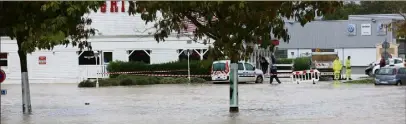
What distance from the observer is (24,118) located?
62.7ft

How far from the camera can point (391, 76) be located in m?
35.9

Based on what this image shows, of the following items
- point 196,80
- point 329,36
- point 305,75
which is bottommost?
point 196,80

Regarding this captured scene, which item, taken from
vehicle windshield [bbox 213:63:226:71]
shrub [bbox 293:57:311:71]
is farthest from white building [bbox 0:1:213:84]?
shrub [bbox 293:57:311:71]

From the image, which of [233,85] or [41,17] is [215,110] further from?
[41,17]

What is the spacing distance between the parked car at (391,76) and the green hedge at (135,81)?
9896mm

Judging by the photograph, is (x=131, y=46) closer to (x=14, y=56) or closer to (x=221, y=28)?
(x=14, y=56)

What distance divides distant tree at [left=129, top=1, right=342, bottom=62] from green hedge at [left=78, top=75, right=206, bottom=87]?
21827 millimetres

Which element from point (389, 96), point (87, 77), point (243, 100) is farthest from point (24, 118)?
point (87, 77)

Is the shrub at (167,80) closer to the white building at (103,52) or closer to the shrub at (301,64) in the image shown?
the white building at (103,52)

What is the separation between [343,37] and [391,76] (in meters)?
40.8

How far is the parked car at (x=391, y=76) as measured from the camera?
35812 mm

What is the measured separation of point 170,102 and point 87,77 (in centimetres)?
2114

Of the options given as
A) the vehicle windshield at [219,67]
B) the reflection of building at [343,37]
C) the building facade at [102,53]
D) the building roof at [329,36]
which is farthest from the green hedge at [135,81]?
the building roof at [329,36]

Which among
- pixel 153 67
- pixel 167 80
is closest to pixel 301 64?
pixel 153 67
